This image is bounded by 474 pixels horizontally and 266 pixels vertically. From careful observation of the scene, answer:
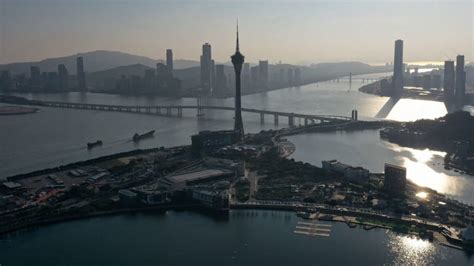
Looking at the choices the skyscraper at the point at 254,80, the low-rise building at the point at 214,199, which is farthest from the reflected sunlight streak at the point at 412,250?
the skyscraper at the point at 254,80

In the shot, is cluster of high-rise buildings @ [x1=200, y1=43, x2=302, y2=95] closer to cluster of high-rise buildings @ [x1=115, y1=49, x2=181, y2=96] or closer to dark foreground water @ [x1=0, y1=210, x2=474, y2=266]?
cluster of high-rise buildings @ [x1=115, y1=49, x2=181, y2=96]

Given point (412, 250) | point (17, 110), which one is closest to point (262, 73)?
point (17, 110)

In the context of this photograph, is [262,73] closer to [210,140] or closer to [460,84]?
[460,84]

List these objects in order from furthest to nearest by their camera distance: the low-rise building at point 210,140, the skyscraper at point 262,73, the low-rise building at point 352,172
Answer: the skyscraper at point 262,73 < the low-rise building at point 210,140 < the low-rise building at point 352,172

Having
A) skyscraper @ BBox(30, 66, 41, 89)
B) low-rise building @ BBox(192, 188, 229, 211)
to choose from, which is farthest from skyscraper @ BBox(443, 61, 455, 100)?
skyscraper @ BBox(30, 66, 41, 89)

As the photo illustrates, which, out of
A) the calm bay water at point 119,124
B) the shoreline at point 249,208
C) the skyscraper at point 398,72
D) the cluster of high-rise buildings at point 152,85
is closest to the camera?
the shoreline at point 249,208

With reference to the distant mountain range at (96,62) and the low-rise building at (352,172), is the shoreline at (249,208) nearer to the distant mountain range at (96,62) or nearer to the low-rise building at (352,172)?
the low-rise building at (352,172)
